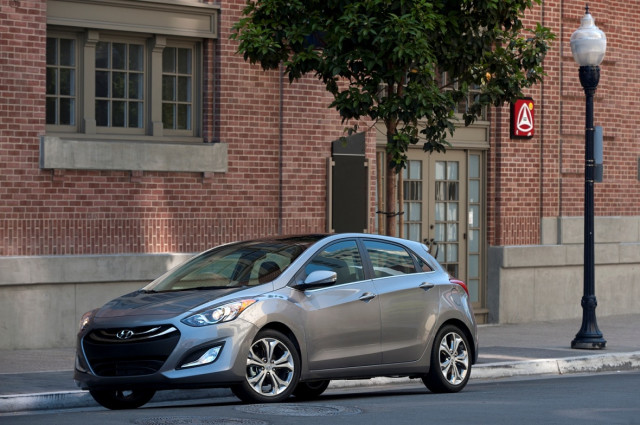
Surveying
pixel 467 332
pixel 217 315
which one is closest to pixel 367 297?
pixel 467 332

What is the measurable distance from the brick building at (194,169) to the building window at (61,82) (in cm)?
2

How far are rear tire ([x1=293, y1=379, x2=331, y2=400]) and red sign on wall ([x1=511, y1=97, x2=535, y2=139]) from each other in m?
9.73

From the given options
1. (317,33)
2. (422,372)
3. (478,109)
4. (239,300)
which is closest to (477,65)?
(478,109)

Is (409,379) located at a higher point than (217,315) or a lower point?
lower

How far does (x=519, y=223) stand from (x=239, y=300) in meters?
11.2

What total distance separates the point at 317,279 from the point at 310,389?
139 cm

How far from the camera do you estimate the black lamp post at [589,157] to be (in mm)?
16578

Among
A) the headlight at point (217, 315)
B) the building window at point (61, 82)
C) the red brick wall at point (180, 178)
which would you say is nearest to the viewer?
the headlight at point (217, 315)

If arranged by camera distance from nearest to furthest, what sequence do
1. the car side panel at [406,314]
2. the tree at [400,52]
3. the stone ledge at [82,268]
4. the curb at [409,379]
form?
the curb at [409,379], the car side panel at [406,314], the tree at [400,52], the stone ledge at [82,268]

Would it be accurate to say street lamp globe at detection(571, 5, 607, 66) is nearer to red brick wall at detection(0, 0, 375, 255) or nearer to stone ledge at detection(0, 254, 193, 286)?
red brick wall at detection(0, 0, 375, 255)

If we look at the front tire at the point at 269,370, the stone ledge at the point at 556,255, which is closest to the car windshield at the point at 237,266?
the front tire at the point at 269,370

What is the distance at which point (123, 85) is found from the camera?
1706 cm

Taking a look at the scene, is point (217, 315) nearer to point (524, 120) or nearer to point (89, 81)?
point (89, 81)

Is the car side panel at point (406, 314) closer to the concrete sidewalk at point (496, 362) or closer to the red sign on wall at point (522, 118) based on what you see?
the concrete sidewalk at point (496, 362)
